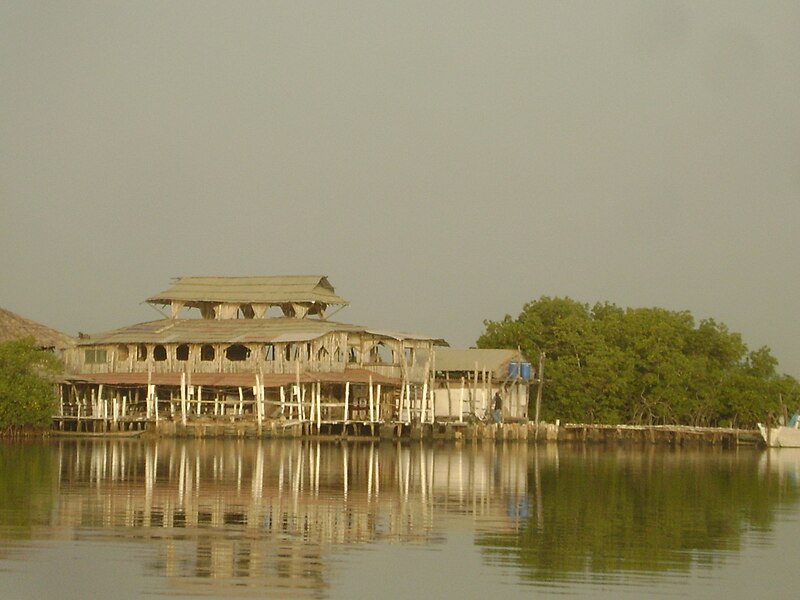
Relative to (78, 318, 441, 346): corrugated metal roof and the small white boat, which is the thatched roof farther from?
the small white boat

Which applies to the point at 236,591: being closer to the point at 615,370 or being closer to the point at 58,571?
the point at 58,571

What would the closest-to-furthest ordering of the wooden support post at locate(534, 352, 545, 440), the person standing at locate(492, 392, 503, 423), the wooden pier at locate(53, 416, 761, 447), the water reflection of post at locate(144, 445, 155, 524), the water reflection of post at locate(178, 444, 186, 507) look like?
the water reflection of post at locate(144, 445, 155, 524), the water reflection of post at locate(178, 444, 186, 507), the wooden pier at locate(53, 416, 761, 447), the wooden support post at locate(534, 352, 545, 440), the person standing at locate(492, 392, 503, 423)

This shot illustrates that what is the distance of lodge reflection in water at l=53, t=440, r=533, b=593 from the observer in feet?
70.5

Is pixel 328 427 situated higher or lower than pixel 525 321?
lower

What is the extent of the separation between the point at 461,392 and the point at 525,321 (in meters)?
7.25

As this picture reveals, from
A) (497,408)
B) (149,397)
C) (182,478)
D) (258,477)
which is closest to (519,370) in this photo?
(497,408)

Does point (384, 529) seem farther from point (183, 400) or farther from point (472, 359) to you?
point (472, 359)

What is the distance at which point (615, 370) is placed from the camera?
203 ft

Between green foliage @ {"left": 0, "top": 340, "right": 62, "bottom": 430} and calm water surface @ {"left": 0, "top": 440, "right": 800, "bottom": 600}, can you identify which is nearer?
calm water surface @ {"left": 0, "top": 440, "right": 800, "bottom": 600}

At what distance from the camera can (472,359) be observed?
62188 millimetres

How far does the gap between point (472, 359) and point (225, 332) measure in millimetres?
10619

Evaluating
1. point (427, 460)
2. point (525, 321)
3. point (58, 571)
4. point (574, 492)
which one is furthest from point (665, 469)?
point (58, 571)

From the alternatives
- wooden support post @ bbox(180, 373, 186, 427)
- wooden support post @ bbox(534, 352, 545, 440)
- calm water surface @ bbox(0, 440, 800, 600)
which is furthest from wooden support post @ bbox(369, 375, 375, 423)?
calm water surface @ bbox(0, 440, 800, 600)

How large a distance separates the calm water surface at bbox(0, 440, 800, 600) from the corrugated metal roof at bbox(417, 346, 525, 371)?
1775 centimetres
